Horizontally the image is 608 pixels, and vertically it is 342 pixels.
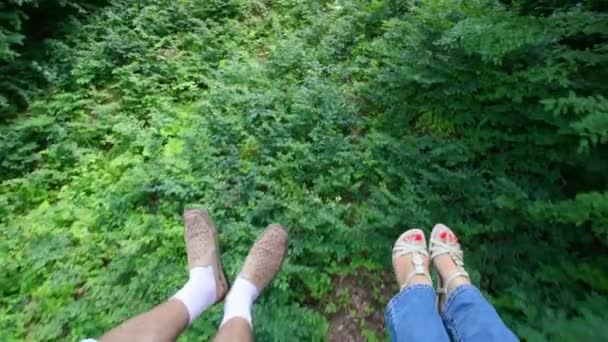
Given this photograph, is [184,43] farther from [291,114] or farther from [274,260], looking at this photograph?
[274,260]

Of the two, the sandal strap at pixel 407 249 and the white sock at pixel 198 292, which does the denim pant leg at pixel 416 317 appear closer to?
the sandal strap at pixel 407 249

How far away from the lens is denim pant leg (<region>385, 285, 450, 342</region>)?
6.02 feet

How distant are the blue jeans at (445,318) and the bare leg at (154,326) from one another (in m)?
1.11

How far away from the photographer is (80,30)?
565 centimetres

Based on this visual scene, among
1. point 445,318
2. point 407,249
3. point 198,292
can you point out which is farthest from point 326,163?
point 445,318

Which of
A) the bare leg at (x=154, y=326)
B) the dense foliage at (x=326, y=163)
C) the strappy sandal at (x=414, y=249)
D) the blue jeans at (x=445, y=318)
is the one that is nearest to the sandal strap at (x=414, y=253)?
the strappy sandal at (x=414, y=249)

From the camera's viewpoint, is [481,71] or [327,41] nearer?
[481,71]

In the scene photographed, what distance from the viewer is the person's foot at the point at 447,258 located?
2230mm

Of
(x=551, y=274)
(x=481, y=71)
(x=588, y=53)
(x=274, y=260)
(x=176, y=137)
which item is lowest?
(x=176, y=137)

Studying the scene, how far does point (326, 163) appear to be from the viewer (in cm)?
344

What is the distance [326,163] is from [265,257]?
1056mm

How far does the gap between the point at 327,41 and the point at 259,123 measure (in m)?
1.41

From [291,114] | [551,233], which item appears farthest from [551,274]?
[291,114]

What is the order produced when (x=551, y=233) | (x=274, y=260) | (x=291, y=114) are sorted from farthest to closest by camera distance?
1. (x=291, y=114)
2. (x=274, y=260)
3. (x=551, y=233)
